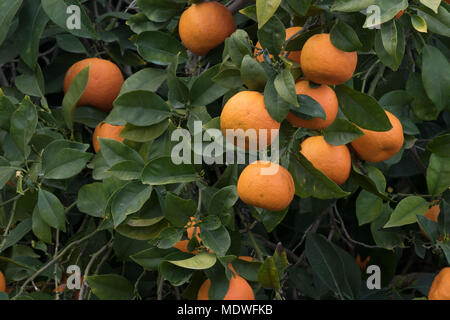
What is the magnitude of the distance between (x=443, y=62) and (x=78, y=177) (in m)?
0.87

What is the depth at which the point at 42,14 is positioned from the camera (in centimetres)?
121

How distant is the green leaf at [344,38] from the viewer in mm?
821

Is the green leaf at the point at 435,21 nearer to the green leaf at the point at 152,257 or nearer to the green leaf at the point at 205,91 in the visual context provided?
the green leaf at the point at 205,91

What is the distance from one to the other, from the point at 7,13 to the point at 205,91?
17.1 inches

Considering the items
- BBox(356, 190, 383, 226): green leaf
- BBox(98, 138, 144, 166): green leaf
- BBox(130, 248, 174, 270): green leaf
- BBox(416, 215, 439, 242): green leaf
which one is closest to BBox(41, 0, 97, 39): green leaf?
BBox(98, 138, 144, 166): green leaf

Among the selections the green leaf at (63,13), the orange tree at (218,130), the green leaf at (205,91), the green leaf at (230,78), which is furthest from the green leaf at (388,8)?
the green leaf at (63,13)

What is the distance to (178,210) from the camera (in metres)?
0.99

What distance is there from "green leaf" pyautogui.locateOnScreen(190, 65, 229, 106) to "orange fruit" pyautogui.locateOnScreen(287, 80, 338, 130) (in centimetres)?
23

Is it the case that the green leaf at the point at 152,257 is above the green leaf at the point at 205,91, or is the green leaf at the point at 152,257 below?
below

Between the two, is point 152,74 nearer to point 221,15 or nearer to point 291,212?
point 221,15

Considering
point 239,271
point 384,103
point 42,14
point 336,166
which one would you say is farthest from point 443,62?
point 42,14

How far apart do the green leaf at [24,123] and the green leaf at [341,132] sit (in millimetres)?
558

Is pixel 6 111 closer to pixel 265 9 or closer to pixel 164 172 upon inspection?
pixel 164 172

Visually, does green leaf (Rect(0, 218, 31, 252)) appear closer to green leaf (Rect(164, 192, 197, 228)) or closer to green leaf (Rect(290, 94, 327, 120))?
green leaf (Rect(164, 192, 197, 228))
